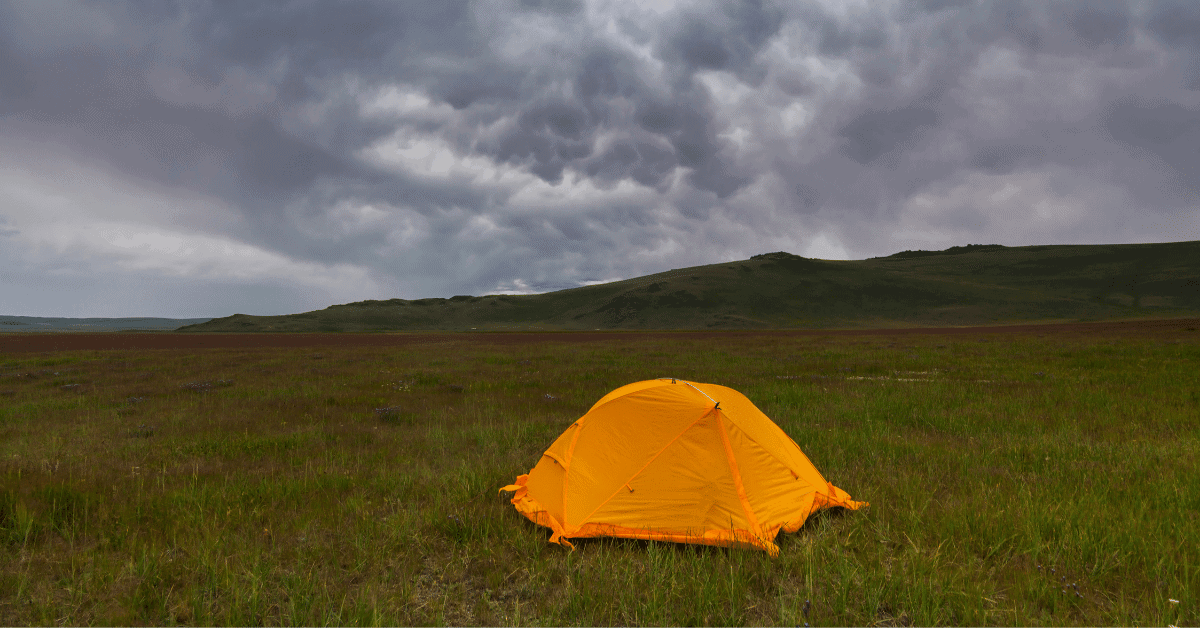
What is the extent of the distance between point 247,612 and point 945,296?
17945cm

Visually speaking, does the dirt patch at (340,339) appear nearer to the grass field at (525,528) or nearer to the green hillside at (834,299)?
the grass field at (525,528)

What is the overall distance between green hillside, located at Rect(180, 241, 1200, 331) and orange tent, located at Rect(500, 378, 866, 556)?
423ft

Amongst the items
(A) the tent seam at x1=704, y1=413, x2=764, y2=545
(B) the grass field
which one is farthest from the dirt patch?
(A) the tent seam at x1=704, y1=413, x2=764, y2=545

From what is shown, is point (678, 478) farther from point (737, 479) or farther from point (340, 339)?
point (340, 339)

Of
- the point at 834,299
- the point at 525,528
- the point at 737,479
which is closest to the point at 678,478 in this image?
the point at 737,479

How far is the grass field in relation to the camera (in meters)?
4.20

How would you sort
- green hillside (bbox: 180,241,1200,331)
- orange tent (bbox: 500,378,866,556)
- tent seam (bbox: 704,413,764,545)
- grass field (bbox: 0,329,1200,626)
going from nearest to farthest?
grass field (bbox: 0,329,1200,626)
tent seam (bbox: 704,413,764,545)
orange tent (bbox: 500,378,866,556)
green hillside (bbox: 180,241,1200,331)

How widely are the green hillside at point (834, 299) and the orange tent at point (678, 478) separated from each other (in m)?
129

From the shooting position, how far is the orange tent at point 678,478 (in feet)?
18.0

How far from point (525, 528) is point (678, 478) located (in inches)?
78.4

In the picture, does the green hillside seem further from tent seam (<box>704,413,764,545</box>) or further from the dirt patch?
tent seam (<box>704,413,764,545</box>)

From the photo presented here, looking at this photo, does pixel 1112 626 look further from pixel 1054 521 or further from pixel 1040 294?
pixel 1040 294

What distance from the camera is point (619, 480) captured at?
19.2 feet

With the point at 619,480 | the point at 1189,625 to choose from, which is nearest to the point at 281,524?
the point at 619,480
